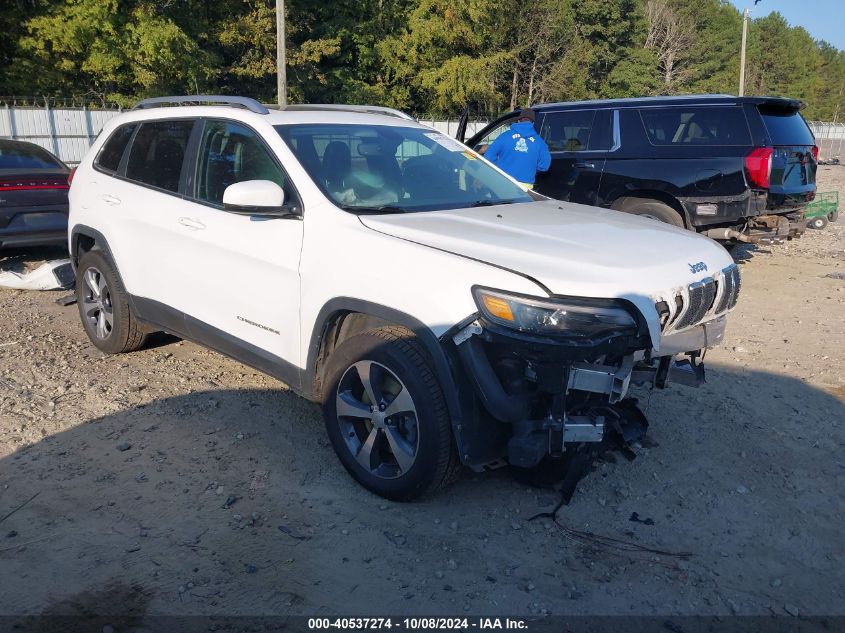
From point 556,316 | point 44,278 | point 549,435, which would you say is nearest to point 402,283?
point 556,316

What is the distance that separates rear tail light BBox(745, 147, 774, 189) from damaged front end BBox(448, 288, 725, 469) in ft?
17.1

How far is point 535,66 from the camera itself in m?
48.4

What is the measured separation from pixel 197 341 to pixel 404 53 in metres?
36.7

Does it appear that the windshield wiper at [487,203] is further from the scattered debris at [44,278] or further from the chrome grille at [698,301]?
the scattered debris at [44,278]

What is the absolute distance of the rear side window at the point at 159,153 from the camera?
16.2 ft

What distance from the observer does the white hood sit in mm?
3270

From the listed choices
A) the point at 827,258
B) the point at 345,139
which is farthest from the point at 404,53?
the point at 345,139

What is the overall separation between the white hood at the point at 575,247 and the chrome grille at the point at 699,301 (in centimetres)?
4

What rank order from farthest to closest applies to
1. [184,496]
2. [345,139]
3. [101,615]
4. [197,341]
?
[197,341] → [345,139] → [184,496] → [101,615]

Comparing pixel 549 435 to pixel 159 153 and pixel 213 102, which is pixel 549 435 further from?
pixel 159 153

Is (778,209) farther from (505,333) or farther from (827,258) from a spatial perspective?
(505,333)

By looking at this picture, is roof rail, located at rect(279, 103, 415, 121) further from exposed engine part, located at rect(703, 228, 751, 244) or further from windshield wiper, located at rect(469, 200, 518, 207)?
exposed engine part, located at rect(703, 228, 751, 244)

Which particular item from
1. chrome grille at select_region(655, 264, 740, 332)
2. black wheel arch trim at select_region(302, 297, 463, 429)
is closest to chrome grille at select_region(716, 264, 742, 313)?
chrome grille at select_region(655, 264, 740, 332)

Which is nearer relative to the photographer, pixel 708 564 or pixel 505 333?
pixel 505 333
